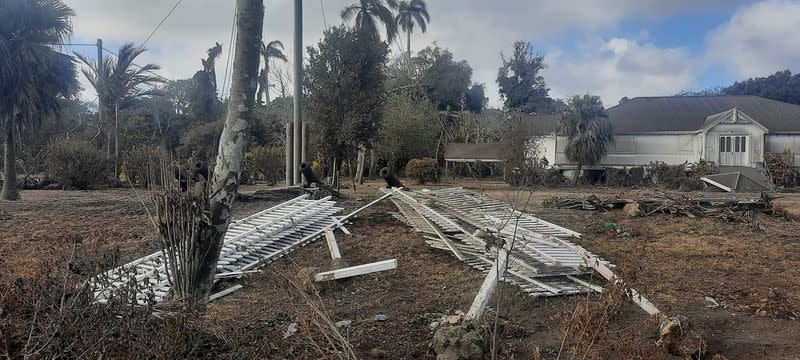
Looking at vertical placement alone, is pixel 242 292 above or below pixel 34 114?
below

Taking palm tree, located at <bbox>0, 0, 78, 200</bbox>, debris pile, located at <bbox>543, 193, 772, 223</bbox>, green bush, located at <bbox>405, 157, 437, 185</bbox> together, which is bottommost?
debris pile, located at <bbox>543, 193, 772, 223</bbox>

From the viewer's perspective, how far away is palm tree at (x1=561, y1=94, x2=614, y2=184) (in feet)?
95.8

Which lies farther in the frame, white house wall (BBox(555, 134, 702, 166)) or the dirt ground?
white house wall (BBox(555, 134, 702, 166))

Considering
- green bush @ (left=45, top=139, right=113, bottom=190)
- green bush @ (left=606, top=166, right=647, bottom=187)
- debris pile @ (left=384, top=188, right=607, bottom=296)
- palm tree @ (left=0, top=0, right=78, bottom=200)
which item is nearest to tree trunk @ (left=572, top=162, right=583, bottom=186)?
green bush @ (left=606, top=166, right=647, bottom=187)

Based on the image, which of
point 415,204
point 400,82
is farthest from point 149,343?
point 400,82

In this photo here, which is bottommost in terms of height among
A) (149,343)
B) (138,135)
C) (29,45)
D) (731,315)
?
(731,315)

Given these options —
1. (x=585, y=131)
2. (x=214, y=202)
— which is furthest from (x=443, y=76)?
(x=214, y=202)

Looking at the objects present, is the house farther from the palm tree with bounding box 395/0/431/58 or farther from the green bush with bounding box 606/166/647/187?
the palm tree with bounding box 395/0/431/58

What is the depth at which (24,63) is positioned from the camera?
14.3 m

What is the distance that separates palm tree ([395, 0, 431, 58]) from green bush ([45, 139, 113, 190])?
Answer: 3067 centimetres

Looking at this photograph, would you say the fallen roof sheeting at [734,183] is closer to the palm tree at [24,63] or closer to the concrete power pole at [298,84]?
the concrete power pole at [298,84]

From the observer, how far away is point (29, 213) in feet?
35.7

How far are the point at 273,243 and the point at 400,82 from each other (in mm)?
29405

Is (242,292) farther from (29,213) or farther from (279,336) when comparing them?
(29,213)
